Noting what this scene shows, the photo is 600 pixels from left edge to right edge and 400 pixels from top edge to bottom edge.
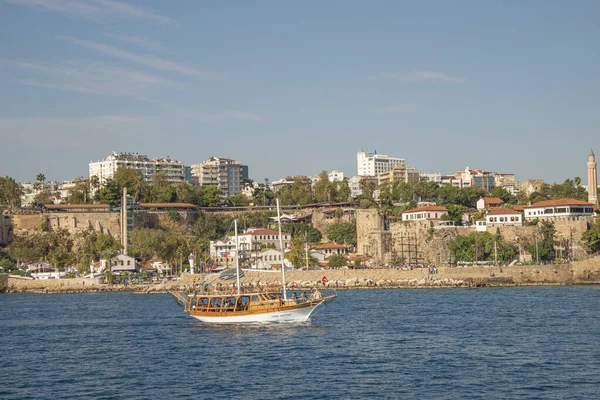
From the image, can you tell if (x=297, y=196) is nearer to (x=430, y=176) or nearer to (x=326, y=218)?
(x=326, y=218)

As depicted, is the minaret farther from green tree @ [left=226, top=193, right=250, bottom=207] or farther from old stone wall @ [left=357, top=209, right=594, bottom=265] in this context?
green tree @ [left=226, top=193, right=250, bottom=207]

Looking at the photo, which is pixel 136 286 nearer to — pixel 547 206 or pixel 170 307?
pixel 170 307

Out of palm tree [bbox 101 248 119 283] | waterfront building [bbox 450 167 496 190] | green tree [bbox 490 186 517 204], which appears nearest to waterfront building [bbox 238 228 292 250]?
palm tree [bbox 101 248 119 283]

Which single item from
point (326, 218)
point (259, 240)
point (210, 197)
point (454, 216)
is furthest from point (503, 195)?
point (259, 240)

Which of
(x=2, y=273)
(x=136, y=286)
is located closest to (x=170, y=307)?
(x=136, y=286)

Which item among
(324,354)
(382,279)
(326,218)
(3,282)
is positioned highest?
(326,218)

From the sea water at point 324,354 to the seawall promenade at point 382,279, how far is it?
18239 millimetres

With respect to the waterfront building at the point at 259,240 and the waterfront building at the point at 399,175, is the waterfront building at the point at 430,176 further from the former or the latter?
the waterfront building at the point at 259,240

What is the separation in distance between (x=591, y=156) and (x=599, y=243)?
2634cm

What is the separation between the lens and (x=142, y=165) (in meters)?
146

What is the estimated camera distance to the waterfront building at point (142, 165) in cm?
14552

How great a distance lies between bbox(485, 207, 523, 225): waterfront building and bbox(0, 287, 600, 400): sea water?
3449cm

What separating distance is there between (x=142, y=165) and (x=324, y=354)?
118411 mm

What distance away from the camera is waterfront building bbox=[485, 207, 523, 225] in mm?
85625
